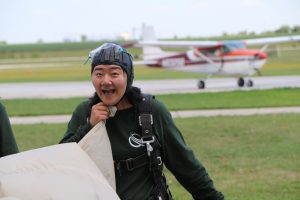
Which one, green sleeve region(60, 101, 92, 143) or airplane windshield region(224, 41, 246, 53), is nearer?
green sleeve region(60, 101, 92, 143)

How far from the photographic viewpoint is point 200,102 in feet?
56.0

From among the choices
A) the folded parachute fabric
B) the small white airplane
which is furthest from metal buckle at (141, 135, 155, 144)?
the small white airplane

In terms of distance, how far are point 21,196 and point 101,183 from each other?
355mm

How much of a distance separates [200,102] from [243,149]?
821 cm

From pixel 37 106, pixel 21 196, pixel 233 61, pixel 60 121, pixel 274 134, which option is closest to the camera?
pixel 21 196

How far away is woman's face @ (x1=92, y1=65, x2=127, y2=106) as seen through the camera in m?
2.57

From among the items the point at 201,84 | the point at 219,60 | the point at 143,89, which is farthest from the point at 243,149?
the point at 219,60

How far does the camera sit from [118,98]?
261 cm

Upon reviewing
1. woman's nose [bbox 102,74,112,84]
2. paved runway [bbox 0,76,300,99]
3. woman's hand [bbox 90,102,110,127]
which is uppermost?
woman's nose [bbox 102,74,112,84]

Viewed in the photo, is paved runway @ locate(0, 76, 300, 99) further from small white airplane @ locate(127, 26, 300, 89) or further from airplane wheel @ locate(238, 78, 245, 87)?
small white airplane @ locate(127, 26, 300, 89)

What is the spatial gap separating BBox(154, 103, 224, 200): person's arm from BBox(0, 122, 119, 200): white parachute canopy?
318 millimetres

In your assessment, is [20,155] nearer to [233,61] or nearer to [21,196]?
[21,196]

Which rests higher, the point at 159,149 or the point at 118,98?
the point at 118,98

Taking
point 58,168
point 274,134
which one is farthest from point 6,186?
point 274,134
